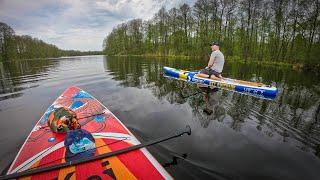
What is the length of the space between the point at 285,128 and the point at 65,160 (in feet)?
20.2

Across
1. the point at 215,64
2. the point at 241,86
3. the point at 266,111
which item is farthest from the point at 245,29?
the point at 266,111

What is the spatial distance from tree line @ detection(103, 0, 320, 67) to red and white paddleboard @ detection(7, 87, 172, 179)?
25678 mm

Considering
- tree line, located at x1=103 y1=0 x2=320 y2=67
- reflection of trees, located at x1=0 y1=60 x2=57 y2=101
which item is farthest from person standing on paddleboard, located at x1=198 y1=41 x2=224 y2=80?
tree line, located at x1=103 y1=0 x2=320 y2=67

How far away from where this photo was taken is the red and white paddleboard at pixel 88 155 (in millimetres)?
3410

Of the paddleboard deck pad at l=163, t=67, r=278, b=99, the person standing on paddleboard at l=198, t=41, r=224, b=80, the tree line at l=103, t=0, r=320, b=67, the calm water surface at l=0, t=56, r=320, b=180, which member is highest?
the tree line at l=103, t=0, r=320, b=67

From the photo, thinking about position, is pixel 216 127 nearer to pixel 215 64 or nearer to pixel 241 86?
pixel 241 86

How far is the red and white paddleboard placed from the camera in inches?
134

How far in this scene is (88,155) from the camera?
389 centimetres

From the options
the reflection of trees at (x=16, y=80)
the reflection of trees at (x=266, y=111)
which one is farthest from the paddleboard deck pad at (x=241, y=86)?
the reflection of trees at (x=16, y=80)

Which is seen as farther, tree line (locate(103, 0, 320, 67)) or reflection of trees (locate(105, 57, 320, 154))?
tree line (locate(103, 0, 320, 67))

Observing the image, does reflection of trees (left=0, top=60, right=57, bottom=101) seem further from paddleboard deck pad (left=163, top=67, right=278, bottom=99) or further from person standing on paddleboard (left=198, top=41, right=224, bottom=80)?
person standing on paddleboard (left=198, top=41, right=224, bottom=80)

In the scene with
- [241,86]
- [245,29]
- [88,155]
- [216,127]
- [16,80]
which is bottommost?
[216,127]

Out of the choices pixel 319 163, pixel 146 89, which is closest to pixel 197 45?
pixel 146 89

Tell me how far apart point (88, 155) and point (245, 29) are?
1518 inches
